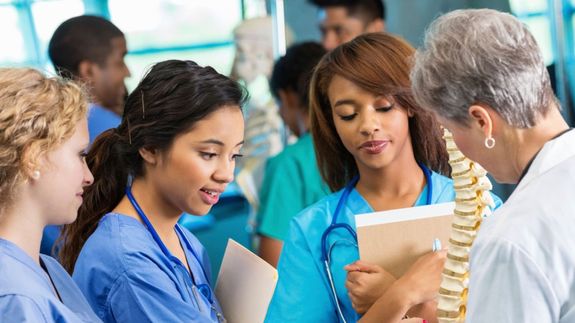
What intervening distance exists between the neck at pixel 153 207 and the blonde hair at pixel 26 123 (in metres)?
0.33

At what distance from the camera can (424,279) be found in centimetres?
162

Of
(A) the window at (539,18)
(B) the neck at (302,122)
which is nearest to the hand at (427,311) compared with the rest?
(B) the neck at (302,122)

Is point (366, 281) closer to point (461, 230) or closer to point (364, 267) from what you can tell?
point (364, 267)

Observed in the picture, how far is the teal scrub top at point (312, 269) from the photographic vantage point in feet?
5.87

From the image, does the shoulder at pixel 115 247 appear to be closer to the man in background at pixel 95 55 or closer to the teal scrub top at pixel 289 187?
the teal scrub top at pixel 289 187

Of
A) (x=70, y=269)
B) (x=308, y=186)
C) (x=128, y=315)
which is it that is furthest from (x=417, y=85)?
(x=308, y=186)

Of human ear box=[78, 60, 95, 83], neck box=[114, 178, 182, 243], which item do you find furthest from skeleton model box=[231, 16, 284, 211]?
neck box=[114, 178, 182, 243]

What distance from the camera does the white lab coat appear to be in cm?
119

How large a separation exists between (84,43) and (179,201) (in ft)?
5.11

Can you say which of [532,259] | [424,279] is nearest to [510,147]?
[532,259]

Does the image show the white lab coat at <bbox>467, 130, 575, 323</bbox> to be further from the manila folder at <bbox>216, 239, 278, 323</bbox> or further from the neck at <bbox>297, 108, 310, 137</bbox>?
the neck at <bbox>297, 108, 310, 137</bbox>

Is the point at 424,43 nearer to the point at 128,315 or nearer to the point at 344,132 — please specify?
the point at 344,132

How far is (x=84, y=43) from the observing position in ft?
10.4

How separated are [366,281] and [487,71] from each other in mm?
518
